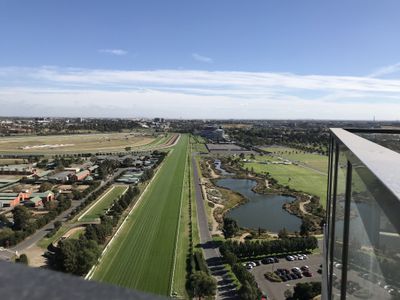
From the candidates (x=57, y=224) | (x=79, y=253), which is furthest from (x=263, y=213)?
(x=79, y=253)

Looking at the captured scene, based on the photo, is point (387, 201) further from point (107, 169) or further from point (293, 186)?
point (107, 169)

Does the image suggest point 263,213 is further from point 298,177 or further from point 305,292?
point 298,177

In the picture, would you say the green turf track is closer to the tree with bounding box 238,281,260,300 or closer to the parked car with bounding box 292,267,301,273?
the tree with bounding box 238,281,260,300

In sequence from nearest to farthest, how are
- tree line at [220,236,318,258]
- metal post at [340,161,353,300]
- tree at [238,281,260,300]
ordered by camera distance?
metal post at [340,161,353,300]
tree at [238,281,260,300]
tree line at [220,236,318,258]

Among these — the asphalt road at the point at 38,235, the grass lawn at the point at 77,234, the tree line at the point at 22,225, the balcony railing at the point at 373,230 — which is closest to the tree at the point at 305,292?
the grass lawn at the point at 77,234

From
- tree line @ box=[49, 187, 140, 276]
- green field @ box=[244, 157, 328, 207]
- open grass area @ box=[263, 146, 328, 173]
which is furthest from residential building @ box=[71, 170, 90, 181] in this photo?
open grass area @ box=[263, 146, 328, 173]

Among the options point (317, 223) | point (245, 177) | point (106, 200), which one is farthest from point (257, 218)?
point (245, 177)

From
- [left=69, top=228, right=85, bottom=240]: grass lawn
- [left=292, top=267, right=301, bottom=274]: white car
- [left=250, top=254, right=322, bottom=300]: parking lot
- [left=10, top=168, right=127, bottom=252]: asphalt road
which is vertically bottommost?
[left=250, top=254, right=322, bottom=300]: parking lot
